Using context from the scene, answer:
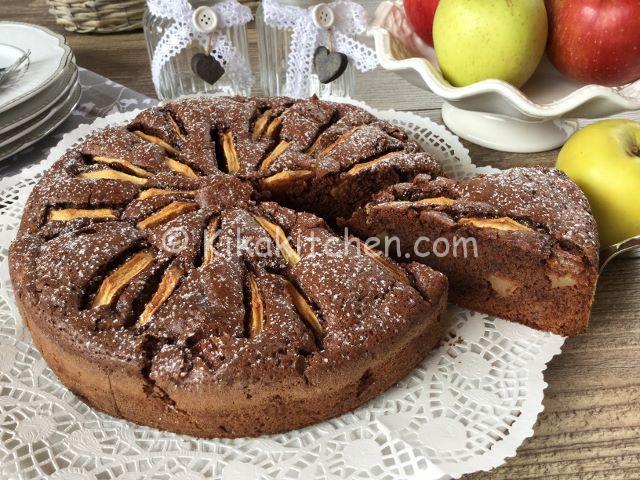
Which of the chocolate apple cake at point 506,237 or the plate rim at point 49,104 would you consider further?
the plate rim at point 49,104

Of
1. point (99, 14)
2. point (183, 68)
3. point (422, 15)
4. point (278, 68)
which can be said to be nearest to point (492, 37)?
point (422, 15)

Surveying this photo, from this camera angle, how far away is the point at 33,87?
2.04 meters

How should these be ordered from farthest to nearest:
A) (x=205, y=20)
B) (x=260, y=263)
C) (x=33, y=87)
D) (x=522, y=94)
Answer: (x=205, y=20), (x=33, y=87), (x=522, y=94), (x=260, y=263)

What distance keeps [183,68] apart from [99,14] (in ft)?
2.23

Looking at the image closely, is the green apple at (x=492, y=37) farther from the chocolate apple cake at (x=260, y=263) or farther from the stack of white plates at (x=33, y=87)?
the stack of white plates at (x=33, y=87)

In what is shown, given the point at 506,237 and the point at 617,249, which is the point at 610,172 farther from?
the point at 506,237

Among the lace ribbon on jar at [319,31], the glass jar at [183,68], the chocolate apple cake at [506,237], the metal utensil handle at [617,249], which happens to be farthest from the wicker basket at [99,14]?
the metal utensil handle at [617,249]

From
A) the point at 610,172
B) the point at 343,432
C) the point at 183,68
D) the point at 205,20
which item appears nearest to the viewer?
the point at 343,432

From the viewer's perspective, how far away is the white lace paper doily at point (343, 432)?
118 centimetres

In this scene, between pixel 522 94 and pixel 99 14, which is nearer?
pixel 522 94

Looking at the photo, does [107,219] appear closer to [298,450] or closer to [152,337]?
[152,337]

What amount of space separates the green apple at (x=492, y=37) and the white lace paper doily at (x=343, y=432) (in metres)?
0.82

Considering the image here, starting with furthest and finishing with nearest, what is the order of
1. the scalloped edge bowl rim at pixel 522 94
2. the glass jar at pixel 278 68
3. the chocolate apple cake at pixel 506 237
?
the glass jar at pixel 278 68 → the scalloped edge bowl rim at pixel 522 94 → the chocolate apple cake at pixel 506 237

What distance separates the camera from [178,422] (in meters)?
1.27
